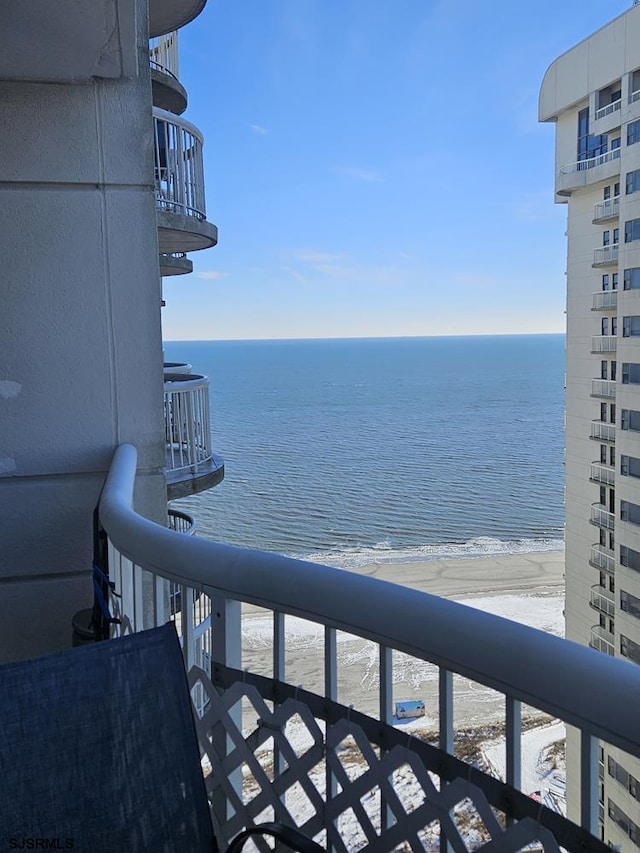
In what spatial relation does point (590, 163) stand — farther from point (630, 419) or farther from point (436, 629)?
point (436, 629)

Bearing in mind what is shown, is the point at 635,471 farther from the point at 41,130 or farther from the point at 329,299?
the point at 329,299

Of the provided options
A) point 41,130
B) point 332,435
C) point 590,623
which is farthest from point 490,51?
point 332,435

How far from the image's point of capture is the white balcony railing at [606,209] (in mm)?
7607

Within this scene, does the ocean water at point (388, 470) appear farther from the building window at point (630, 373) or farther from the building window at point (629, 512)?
the building window at point (630, 373)

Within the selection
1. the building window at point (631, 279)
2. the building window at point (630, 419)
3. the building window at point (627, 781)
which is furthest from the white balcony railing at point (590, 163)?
the building window at point (627, 781)

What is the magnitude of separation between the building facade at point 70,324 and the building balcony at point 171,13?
4.64 feet

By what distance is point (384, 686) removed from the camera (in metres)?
0.71

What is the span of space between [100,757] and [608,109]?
309 inches

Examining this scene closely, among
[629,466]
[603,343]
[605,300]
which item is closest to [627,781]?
[629,466]

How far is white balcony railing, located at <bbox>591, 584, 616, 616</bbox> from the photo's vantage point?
819 centimetres

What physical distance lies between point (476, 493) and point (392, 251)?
90.8ft

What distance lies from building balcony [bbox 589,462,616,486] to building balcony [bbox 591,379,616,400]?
2.57 feet

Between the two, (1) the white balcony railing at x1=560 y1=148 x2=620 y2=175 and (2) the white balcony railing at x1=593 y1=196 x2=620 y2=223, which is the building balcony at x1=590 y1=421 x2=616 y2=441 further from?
(1) the white balcony railing at x1=560 y1=148 x2=620 y2=175

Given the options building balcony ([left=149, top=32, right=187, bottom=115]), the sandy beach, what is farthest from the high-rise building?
building balcony ([left=149, top=32, right=187, bottom=115])
